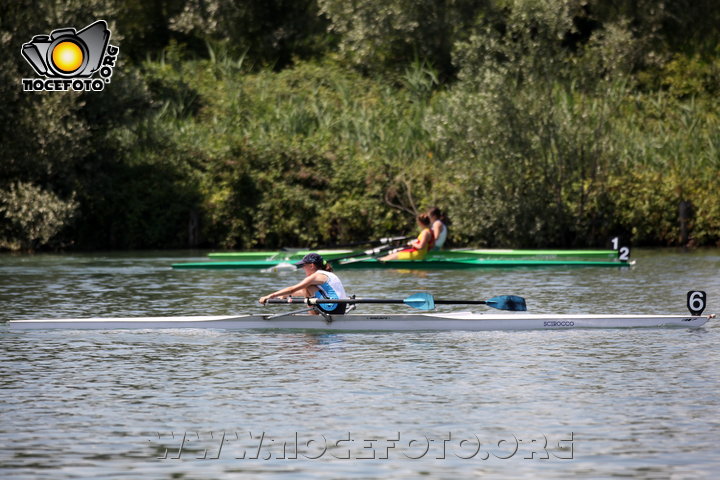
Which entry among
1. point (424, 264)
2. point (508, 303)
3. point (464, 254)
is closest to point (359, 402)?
point (508, 303)

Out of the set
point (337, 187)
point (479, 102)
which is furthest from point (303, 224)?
point (479, 102)

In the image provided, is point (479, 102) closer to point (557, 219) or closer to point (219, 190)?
point (557, 219)

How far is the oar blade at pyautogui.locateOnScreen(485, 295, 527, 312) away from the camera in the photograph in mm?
16812

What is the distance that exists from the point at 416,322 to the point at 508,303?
4.04 feet

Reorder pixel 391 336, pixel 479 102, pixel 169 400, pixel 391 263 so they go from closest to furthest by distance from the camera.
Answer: pixel 169 400 < pixel 391 336 < pixel 391 263 < pixel 479 102

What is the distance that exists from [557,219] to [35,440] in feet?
95.0

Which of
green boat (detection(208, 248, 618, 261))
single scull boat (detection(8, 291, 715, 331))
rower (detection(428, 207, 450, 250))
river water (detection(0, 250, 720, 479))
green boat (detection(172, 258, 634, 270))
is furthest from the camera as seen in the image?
Answer: green boat (detection(208, 248, 618, 261))

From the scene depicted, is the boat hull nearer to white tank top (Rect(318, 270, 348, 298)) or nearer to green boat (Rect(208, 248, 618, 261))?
white tank top (Rect(318, 270, 348, 298))

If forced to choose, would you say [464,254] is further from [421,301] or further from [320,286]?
[320,286]

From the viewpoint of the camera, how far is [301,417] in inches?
437

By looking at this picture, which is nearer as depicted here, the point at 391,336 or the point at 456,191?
the point at 391,336

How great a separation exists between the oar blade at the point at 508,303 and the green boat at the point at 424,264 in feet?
38.4

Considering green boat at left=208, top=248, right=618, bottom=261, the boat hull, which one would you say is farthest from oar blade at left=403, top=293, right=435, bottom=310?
green boat at left=208, top=248, right=618, bottom=261

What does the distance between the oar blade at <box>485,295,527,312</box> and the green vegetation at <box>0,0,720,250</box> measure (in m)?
20.5
